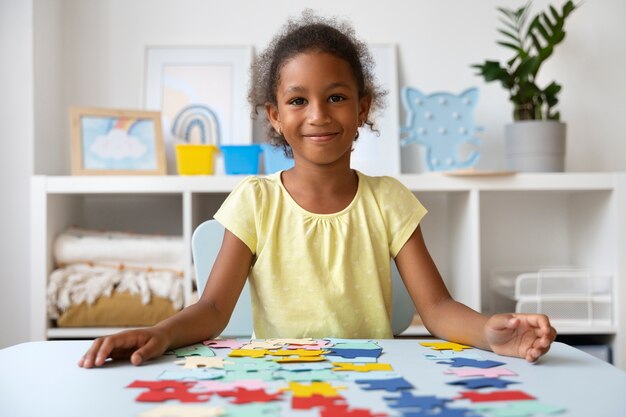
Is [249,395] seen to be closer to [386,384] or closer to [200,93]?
[386,384]

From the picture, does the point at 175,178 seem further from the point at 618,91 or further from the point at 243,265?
the point at 618,91

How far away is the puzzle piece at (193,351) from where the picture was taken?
0.88 meters

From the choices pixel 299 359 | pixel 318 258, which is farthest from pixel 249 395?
pixel 318 258

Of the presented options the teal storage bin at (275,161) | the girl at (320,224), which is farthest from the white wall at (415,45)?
the girl at (320,224)

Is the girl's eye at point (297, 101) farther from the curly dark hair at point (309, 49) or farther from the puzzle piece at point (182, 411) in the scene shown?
the puzzle piece at point (182, 411)

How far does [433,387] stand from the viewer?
0.70 meters

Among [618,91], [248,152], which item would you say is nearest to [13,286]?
[248,152]

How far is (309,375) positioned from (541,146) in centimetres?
165

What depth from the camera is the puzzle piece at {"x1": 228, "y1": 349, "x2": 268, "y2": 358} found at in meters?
0.84

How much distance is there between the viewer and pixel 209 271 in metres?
1.33

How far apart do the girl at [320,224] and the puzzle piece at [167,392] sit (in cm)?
41

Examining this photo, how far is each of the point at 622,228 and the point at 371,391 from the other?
5.48 ft

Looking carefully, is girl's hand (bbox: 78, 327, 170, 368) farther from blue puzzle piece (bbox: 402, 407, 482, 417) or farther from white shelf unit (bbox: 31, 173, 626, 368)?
white shelf unit (bbox: 31, 173, 626, 368)

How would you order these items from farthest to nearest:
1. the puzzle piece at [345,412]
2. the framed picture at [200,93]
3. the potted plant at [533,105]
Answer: the framed picture at [200,93] < the potted plant at [533,105] < the puzzle piece at [345,412]
